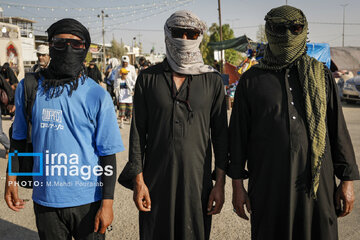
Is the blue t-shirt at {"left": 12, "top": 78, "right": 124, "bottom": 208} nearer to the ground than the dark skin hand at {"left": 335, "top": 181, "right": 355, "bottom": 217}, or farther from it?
farther from it

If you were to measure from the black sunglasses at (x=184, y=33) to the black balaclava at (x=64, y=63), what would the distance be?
59 cm

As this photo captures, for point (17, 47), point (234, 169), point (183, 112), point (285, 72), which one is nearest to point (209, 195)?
point (234, 169)

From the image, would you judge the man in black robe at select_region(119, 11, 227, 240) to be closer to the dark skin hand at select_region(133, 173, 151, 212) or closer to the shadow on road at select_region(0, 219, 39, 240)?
the dark skin hand at select_region(133, 173, 151, 212)

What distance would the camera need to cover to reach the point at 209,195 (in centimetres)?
215

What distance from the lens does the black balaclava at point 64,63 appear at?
6.38 feet

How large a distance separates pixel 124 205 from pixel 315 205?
261 cm

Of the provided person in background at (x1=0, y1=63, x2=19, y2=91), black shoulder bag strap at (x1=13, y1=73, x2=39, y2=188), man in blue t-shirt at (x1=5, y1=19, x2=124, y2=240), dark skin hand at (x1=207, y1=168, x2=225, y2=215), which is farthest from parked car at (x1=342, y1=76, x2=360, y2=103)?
black shoulder bag strap at (x1=13, y1=73, x2=39, y2=188)

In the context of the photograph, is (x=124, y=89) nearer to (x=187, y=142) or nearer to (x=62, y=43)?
(x=62, y=43)

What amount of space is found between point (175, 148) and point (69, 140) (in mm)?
648

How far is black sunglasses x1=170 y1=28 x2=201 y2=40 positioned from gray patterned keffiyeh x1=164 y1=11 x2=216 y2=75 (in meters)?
0.02

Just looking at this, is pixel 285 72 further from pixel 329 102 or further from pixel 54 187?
pixel 54 187

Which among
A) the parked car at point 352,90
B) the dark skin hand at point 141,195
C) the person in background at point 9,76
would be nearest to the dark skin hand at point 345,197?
the dark skin hand at point 141,195

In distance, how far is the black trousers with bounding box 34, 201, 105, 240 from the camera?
6.22 ft

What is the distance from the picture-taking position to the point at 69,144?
1898mm
